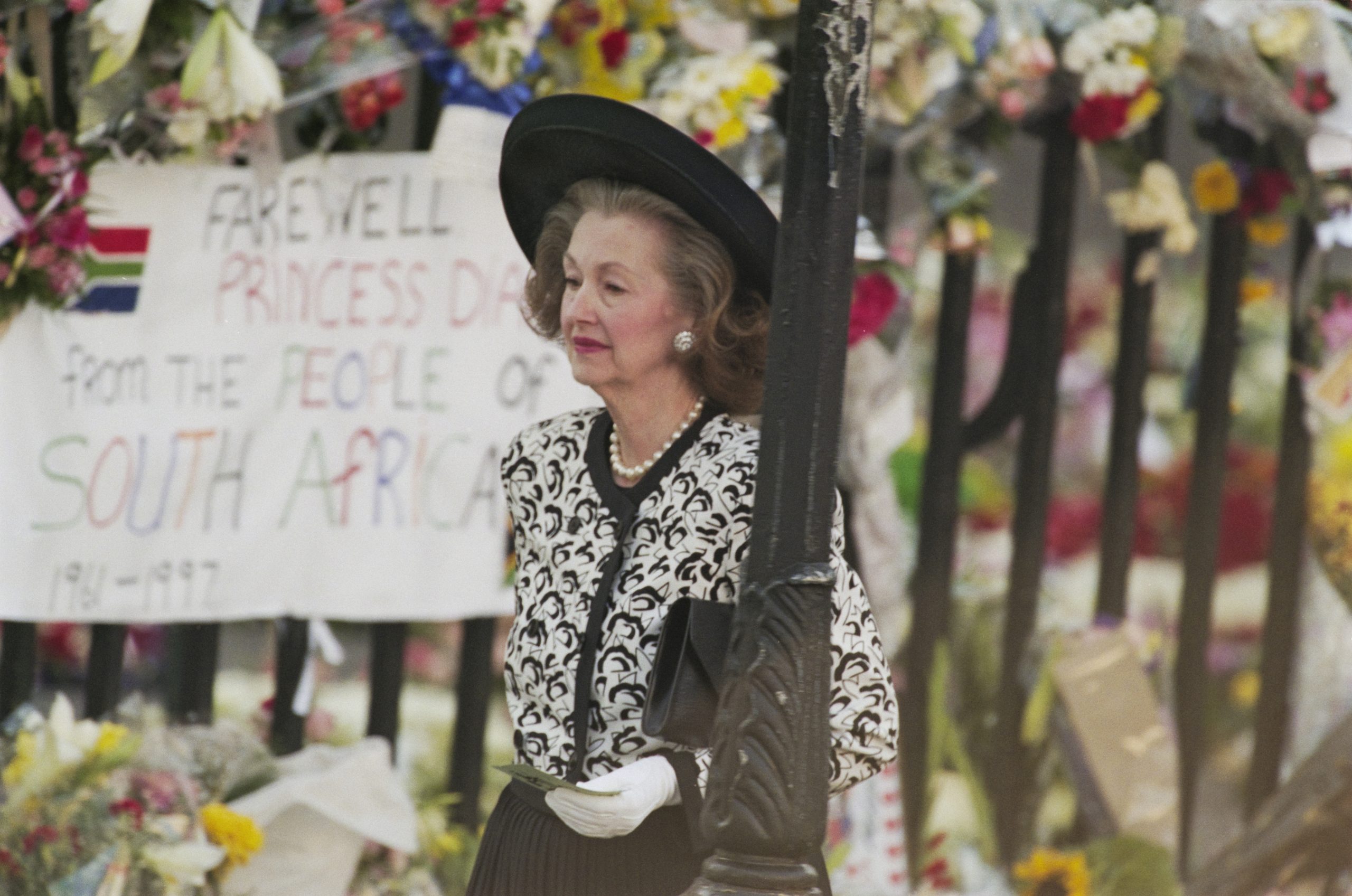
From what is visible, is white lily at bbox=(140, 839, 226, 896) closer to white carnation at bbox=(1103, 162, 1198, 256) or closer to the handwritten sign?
the handwritten sign

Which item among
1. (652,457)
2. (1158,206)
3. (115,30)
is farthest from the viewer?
(1158,206)

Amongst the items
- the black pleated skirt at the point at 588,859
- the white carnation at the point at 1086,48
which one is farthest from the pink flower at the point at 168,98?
the white carnation at the point at 1086,48

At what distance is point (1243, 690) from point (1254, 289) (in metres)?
1.06

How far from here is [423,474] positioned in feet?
10.4

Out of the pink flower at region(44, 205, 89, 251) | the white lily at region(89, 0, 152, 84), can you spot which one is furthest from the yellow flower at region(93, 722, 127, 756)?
the white lily at region(89, 0, 152, 84)

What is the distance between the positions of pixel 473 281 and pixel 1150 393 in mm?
2017

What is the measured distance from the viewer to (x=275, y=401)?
123 inches

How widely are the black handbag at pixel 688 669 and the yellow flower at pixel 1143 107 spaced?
2.02 m

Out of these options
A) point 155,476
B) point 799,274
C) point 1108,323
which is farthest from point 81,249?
point 1108,323

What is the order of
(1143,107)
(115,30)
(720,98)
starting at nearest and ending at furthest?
(115,30)
(720,98)
(1143,107)

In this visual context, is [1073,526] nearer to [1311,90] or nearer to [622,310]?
[1311,90]

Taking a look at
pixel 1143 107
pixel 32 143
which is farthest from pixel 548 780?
pixel 1143 107

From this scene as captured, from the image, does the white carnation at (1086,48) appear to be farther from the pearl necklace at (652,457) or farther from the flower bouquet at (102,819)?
the flower bouquet at (102,819)

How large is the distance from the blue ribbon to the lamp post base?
1.95m
